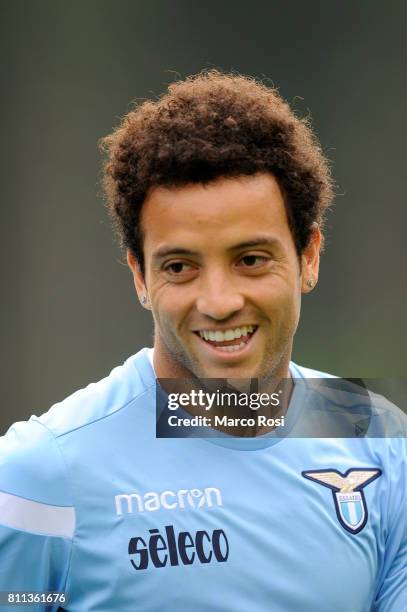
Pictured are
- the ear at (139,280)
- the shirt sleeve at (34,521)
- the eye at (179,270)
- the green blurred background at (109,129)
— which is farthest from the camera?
the green blurred background at (109,129)

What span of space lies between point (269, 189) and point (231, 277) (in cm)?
22

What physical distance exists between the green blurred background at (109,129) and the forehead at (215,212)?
3.40 metres

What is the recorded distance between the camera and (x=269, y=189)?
1976mm

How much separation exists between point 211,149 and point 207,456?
2.06ft

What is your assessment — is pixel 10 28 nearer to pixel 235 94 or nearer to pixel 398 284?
pixel 398 284

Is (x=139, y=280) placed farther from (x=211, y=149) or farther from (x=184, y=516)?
(x=184, y=516)

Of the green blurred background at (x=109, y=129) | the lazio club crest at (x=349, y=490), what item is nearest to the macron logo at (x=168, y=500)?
the lazio club crest at (x=349, y=490)

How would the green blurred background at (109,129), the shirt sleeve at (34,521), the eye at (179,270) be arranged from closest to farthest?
the shirt sleeve at (34,521) → the eye at (179,270) → the green blurred background at (109,129)

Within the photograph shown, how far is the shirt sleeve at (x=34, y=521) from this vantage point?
70.7 inches

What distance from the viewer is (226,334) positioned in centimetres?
192

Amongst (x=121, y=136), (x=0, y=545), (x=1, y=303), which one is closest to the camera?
(x=0, y=545)

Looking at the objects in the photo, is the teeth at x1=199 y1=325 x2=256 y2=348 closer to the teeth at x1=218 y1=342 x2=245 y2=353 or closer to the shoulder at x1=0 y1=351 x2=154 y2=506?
the teeth at x1=218 y1=342 x2=245 y2=353

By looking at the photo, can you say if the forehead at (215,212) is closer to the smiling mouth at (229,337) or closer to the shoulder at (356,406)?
the smiling mouth at (229,337)

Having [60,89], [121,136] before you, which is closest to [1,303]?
[60,89]
